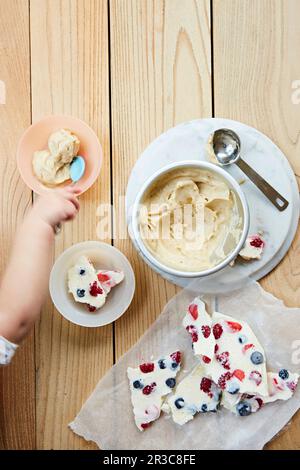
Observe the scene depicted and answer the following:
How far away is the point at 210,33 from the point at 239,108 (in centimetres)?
12

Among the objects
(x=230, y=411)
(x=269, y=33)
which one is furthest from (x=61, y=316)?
(x=269, y=33)

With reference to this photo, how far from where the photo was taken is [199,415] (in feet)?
3.33

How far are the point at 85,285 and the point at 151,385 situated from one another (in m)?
0.18

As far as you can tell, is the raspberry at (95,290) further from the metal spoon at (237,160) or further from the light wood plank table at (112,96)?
the metal spoon at (237,160)

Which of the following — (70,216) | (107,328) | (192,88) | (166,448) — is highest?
(192,88)

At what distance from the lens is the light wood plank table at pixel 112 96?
1.03 meters

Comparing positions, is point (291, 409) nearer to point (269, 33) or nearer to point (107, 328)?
point (107, 328)

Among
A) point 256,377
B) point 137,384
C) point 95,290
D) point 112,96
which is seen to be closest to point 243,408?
point 256,377

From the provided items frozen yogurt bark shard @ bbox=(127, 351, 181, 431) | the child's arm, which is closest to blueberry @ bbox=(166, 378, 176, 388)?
→ frozen yogurt bark shard @ bbox=(127, 351, 181, 431)

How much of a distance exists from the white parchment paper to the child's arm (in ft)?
0.58

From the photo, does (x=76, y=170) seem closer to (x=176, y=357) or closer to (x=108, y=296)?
(x=108, y=296)

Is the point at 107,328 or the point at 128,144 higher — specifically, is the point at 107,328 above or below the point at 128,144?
below

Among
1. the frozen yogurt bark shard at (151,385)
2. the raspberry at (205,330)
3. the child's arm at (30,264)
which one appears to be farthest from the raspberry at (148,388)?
the child's arm at (30,264)

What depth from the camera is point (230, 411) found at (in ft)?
3.32
